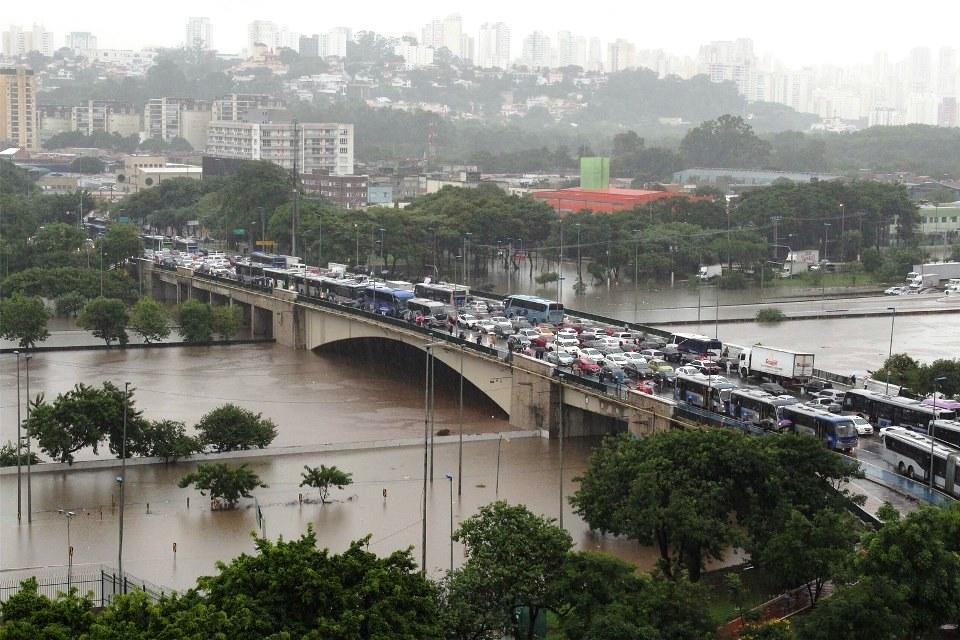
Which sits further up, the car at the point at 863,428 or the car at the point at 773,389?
the car at the point at 773,389

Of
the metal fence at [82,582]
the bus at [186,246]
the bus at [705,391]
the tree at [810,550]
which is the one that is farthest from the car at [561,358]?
the bus at [186,246]

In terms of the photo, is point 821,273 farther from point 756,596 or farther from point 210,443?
point 756,596

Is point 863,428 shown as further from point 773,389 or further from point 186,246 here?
point 186,246

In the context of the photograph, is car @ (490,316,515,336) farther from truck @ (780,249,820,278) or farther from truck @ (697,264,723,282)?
truck @ (780,249,820,278)

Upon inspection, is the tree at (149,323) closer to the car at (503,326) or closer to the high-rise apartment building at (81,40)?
the car at (503,326)

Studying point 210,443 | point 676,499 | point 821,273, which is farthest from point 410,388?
point 821,273

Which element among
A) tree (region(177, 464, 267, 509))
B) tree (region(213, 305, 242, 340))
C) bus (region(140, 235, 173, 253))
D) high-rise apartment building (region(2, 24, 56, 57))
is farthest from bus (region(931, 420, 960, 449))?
high-rise apartment building (region(2, 24, 56, 57))

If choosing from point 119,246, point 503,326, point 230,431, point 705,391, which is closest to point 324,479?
point 230,431
